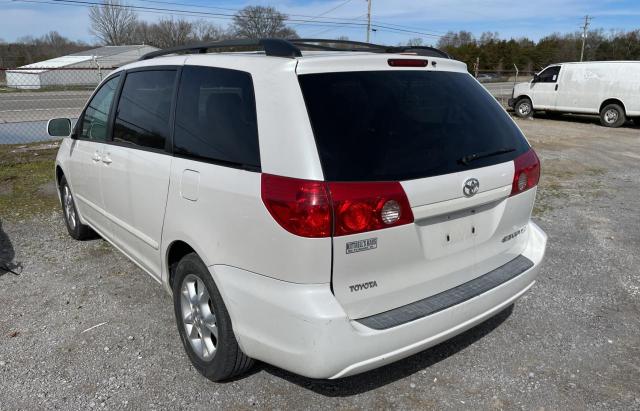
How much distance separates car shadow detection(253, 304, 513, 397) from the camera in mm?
2771

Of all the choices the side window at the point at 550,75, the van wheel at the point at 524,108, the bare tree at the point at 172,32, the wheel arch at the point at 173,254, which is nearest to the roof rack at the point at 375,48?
the wheel arch at the point at 173,254

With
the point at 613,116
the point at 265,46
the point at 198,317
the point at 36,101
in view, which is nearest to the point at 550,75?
the point at 613,116

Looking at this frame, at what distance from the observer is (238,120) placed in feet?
8.05

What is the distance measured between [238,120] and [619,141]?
14.4m

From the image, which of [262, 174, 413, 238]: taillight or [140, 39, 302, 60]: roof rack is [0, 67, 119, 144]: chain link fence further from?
[262, 174, 413, 238]: taillight

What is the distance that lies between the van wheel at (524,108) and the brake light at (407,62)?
18.0 metres

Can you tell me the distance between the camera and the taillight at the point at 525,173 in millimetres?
2736

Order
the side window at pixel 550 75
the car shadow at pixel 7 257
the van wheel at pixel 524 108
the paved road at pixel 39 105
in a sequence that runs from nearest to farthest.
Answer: the car shadow at pixel 7 257
the paved road at pixel 39 105
the side window at pixel 550 75
the van wheel at pixel 524 108

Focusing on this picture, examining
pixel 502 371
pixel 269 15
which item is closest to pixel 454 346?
pixel 502 371

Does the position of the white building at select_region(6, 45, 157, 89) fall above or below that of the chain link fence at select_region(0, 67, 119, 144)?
above

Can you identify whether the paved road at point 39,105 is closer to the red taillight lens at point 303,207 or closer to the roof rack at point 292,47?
the roof rack at point 292,47

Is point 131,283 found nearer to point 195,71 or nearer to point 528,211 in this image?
point 195,71

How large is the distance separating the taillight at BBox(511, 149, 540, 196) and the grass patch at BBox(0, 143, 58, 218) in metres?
5.66

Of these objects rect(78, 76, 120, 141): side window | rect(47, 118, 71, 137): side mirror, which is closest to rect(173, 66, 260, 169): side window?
rect(78, 76, 120, 141): side window
